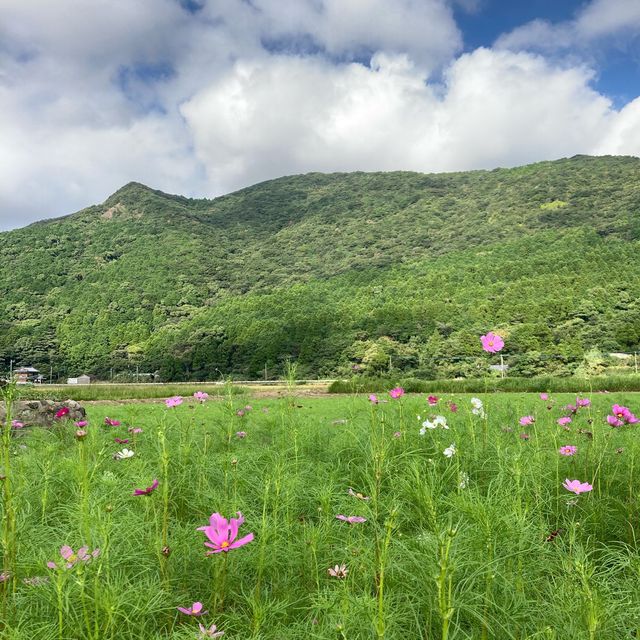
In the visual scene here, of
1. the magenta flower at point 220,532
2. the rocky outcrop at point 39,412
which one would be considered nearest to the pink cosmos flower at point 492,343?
the magenta flower at point 220,532

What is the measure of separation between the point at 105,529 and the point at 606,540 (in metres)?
2.80

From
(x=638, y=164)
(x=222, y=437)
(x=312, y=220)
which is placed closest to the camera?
(x=222, y=437)

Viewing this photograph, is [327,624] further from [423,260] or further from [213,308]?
[423,260]

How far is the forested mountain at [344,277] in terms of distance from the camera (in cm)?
4178

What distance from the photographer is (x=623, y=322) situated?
3766 centimetres

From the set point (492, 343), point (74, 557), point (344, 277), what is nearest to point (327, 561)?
point (74, 557)

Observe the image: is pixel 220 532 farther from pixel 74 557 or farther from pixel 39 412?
pixel 39 412

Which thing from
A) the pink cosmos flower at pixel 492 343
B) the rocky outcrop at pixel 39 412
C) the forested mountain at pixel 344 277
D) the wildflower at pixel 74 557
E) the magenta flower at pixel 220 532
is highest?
the forested mountain at pixel 344 277

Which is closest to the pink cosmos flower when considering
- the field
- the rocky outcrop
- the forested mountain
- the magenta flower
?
the field

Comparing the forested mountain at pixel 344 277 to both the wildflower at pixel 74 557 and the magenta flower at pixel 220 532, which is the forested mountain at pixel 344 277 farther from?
the wildflower at pixel 74 557

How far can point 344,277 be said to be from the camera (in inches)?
2766

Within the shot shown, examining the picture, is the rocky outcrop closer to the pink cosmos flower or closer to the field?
the field

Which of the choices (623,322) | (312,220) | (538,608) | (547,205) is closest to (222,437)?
(538,608)

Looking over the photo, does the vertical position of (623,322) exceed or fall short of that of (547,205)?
it falls short
